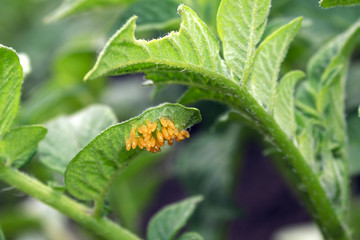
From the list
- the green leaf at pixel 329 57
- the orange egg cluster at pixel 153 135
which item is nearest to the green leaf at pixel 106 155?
the orange egg cluster at pixel 153 135

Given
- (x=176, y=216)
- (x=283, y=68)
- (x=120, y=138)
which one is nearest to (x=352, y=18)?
(x=283, y=68)

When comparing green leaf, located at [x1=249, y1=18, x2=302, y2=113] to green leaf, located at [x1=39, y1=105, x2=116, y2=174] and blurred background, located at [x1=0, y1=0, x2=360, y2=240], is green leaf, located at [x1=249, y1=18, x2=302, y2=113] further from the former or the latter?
green leaf, located at [x1=39, y1=105, x2=116, y2=174]

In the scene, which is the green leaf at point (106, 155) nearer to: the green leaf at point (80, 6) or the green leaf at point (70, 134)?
the green leaf at point (70, 134)

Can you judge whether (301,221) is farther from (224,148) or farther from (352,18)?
(352,18)

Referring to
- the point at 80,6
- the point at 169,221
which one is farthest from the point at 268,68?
the point at 80,6

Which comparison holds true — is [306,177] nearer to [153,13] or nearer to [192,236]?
[192,236]

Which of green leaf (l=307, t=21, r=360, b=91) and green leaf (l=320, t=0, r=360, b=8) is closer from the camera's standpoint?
green leaf (l=320, t=0, r=360, b=8)

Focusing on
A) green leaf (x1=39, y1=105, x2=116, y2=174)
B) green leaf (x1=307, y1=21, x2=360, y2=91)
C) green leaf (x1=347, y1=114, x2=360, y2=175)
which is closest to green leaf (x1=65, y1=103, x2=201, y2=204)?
green leaf (x1=39, y1=105, x2=116, y2=174)
